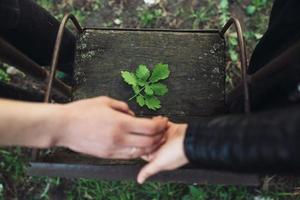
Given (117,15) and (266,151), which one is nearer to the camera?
→ (266,151)

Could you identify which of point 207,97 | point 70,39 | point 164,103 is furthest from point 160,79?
point 70,39

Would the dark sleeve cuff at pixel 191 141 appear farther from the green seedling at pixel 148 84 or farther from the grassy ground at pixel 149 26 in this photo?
the grassy ground at pixel 149 26

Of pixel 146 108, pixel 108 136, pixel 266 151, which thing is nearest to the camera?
pixel 266 151

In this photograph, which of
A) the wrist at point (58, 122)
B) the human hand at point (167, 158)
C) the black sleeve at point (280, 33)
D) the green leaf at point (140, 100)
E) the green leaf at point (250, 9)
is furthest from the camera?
the green leaf at point (250, 9)

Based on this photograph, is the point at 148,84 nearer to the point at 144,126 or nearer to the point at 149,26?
the point at 144,126

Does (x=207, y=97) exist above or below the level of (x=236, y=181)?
above

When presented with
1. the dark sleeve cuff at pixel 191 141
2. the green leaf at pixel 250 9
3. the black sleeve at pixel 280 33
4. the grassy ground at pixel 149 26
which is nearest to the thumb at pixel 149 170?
the dark sleeve cuff at pixel 191 141

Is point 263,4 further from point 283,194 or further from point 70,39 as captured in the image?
point 70,39
